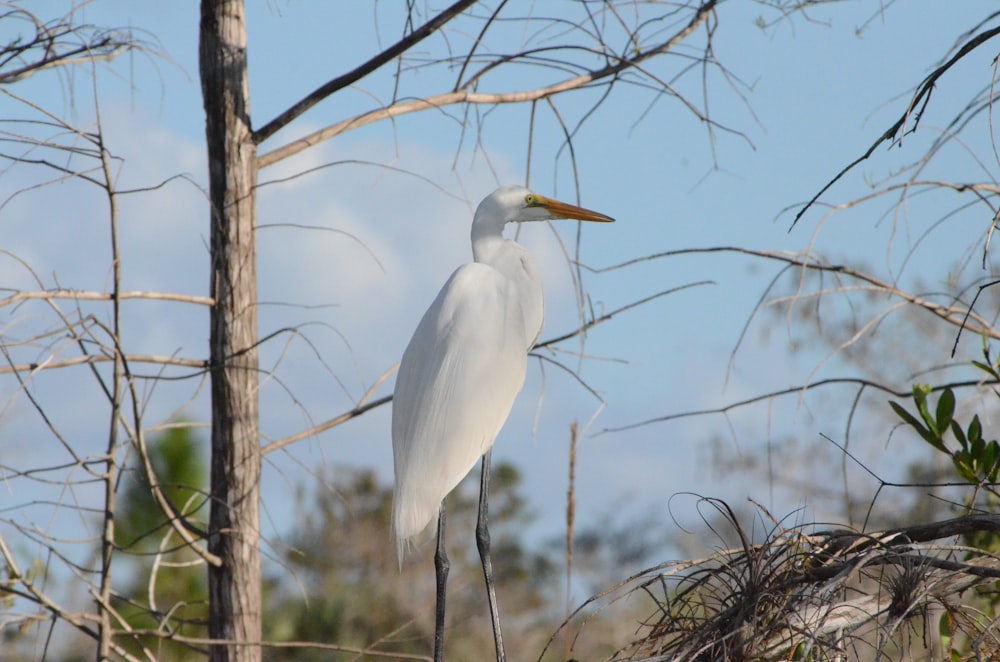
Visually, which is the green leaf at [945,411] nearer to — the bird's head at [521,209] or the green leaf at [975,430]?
the green leaf at [975,430]

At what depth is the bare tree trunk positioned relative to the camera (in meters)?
3.04

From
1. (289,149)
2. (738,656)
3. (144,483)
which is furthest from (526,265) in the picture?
Answer: (738,656)

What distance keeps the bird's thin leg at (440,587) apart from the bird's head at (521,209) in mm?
837

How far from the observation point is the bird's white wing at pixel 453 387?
2869mm

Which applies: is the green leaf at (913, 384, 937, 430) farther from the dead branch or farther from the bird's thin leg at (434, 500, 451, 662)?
the bird's thin leg at (434, 500, 451, 662)

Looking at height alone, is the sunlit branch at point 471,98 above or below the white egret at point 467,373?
above

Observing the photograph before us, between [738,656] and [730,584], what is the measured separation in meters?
Result: 0.15

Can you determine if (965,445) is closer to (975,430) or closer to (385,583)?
(975,430)

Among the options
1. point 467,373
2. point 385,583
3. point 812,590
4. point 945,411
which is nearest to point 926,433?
point 945,411

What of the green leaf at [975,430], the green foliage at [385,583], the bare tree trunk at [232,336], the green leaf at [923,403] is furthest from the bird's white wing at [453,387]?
the green foliage at [385,583]

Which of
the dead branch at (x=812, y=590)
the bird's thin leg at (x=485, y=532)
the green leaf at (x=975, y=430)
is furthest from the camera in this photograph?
the bird's thin leg at (x=485, y=532)

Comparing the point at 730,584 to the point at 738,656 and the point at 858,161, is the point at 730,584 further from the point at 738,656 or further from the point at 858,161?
the point at 858,161

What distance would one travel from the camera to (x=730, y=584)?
80.4 inches

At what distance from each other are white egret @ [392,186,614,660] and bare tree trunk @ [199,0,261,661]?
46 centimetres
